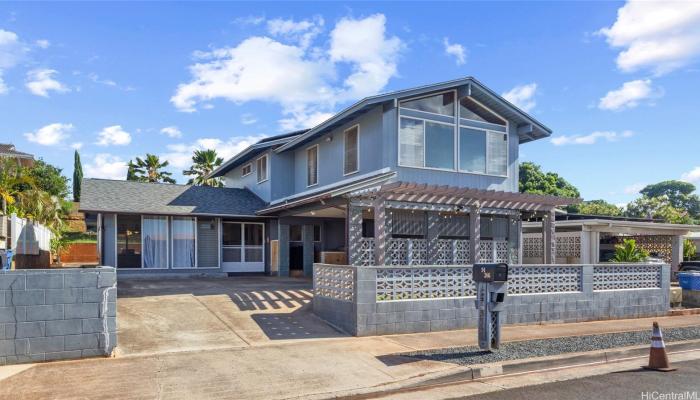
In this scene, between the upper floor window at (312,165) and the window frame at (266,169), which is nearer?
the upper floor window at (312,165)

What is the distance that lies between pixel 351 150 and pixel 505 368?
9766 mm

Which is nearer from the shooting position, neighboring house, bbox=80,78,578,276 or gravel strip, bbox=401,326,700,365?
gravel strip, bbox=401,326,700,365

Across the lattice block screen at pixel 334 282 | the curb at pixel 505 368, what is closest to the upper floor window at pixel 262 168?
the lattice block screen at pixel 334 282

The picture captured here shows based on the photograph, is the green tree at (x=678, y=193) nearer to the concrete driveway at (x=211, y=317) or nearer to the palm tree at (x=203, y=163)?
the palm tree at (x=203, y=163)

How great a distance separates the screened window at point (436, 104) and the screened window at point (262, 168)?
874 centimetres

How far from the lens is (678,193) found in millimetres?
95062

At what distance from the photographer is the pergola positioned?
40.3 ft

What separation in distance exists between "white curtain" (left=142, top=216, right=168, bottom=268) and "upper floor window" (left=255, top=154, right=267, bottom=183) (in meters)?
4.75

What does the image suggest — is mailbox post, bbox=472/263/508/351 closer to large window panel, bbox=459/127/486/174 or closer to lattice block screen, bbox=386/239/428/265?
lattice block screen, bbox=386/239/428/265

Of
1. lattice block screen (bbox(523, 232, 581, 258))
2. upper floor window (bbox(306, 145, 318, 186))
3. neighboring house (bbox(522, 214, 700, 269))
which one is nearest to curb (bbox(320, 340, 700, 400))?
neighboring house (bbox(522, 214, 700, 269))

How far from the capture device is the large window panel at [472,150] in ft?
52.0

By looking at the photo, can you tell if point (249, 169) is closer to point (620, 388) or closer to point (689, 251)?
point (620, 388)

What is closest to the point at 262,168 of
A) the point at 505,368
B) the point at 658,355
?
the point at 505,368

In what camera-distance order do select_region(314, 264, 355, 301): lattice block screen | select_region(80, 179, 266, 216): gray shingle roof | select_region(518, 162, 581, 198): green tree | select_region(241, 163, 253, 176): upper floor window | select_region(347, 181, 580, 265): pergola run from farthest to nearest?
1. select_region(518, 162, 581, 198): green tree
2. select_region(241, 163, 253, 176): upper floor window
3. select_region(80, 179, 266, 216): gray shingle roof
4. select_region(347, 181, 580, 265): pergola
5. select_region(314, 264, 355, 301): lattice block screen
